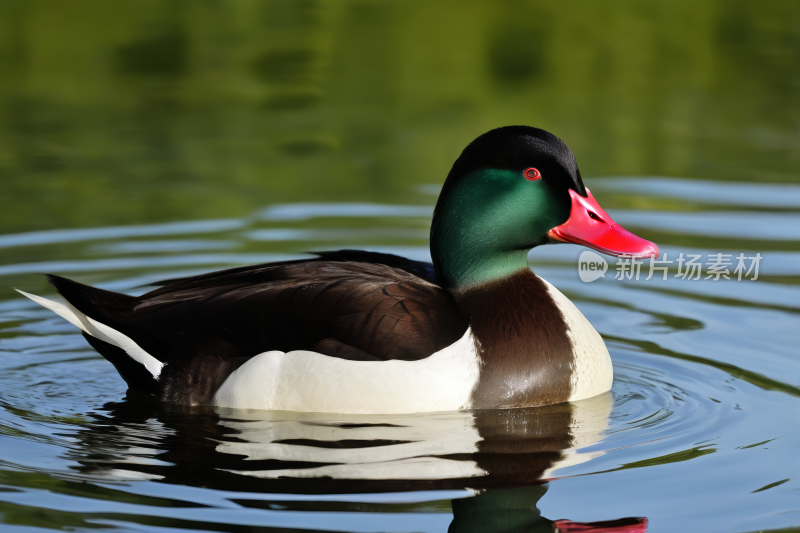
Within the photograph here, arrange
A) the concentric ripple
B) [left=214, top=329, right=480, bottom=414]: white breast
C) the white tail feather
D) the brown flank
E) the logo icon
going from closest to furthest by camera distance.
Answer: the concentric ripple → [left=214, top=329, right=480, bottom=414]: white breast → the brown flank → the white tail feather → the logo icon

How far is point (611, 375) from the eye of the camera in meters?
6.10

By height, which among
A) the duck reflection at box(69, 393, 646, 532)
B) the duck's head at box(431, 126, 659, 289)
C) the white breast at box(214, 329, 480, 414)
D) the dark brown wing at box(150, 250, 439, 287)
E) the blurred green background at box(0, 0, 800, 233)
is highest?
the blurred green background at box(0, 0, 800, 233)

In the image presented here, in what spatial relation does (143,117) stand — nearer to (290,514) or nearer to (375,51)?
(375,51)

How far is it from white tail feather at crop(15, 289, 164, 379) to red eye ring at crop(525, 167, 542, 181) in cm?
216

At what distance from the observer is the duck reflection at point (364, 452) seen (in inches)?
180

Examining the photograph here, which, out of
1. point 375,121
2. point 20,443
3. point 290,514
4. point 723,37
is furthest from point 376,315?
point 723,37

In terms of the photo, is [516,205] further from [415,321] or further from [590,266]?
[590,266]

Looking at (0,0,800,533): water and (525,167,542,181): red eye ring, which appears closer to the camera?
(0,0,800,533): water

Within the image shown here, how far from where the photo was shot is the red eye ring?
5.73 m

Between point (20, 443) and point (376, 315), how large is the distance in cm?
179

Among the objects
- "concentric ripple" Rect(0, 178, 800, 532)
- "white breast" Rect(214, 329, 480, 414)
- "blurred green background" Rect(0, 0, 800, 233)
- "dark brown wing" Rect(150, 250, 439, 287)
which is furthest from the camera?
"blurred green background" Rect(0, 0, 800, 233)

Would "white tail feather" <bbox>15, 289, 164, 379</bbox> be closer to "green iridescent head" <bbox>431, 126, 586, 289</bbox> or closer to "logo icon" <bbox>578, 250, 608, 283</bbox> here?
"green iridescent head" <bbox>431, 126, 586, 289</bbox>

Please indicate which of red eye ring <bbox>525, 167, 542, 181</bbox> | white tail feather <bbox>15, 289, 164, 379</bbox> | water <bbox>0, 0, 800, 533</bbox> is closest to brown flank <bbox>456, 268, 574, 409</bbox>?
water <bbox>0, 0, 800, 533</bbox>

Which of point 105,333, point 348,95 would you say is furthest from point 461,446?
point 348,95
